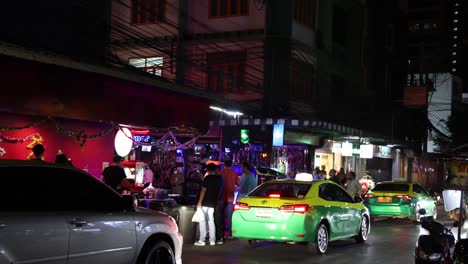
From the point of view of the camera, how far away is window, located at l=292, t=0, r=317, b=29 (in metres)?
24.4

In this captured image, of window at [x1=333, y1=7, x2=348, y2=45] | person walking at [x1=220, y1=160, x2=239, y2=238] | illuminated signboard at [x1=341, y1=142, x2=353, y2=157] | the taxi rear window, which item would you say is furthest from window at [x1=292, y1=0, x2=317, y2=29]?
the taxi rear window

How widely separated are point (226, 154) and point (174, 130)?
477cm

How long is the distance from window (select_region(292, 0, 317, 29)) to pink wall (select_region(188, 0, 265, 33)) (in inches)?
64.1

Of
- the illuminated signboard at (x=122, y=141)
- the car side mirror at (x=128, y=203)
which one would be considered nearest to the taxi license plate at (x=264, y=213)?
the car side mirror at (x=128, y=203)

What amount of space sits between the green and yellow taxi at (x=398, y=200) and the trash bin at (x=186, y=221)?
29.1 ft

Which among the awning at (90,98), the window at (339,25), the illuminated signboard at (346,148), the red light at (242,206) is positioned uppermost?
the window at (339,25)

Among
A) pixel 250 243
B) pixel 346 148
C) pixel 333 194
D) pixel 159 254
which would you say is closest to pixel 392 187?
pixel 346 148

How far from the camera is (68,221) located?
249 inches

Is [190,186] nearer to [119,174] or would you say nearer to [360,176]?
[119,174]

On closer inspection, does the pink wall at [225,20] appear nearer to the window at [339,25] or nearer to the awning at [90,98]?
the window at [339,25]

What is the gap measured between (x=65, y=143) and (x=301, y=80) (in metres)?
12.6

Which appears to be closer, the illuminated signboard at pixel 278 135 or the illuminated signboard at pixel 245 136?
the illuminated signboard at pixel 245 136

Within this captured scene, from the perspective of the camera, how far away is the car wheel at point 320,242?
11766 millimetres

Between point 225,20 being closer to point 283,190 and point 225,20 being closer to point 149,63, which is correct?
point 149,63
